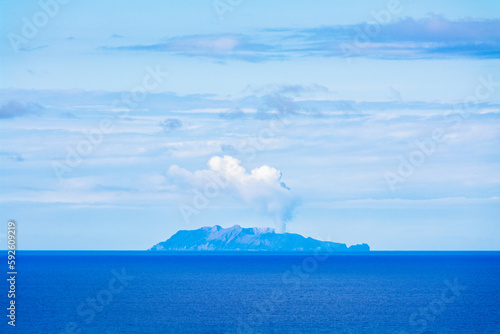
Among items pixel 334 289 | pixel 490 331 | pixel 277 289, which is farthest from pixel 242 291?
pixel 490 331

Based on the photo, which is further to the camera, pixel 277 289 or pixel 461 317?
pixel 277 289

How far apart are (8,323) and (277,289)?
56177mm

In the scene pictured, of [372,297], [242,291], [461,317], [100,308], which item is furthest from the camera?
[242,291]

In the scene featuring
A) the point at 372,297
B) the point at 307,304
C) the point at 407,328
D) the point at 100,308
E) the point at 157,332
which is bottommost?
the point at 157,332

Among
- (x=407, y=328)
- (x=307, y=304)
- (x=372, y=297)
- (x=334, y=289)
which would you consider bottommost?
(x=407, y=328)

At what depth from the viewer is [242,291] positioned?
392ft

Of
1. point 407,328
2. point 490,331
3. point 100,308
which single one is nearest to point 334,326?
point 407,328

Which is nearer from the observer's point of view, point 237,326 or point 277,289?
point 237,326

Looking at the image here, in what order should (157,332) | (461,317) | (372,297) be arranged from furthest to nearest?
(372,297) → (461,317) → (157,332)

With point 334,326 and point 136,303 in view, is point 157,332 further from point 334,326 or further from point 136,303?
point 136,303

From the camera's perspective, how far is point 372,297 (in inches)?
4262

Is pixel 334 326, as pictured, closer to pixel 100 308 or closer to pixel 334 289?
pixel 100 308

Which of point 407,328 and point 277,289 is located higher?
point 277,289

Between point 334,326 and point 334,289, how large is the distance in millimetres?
48768
